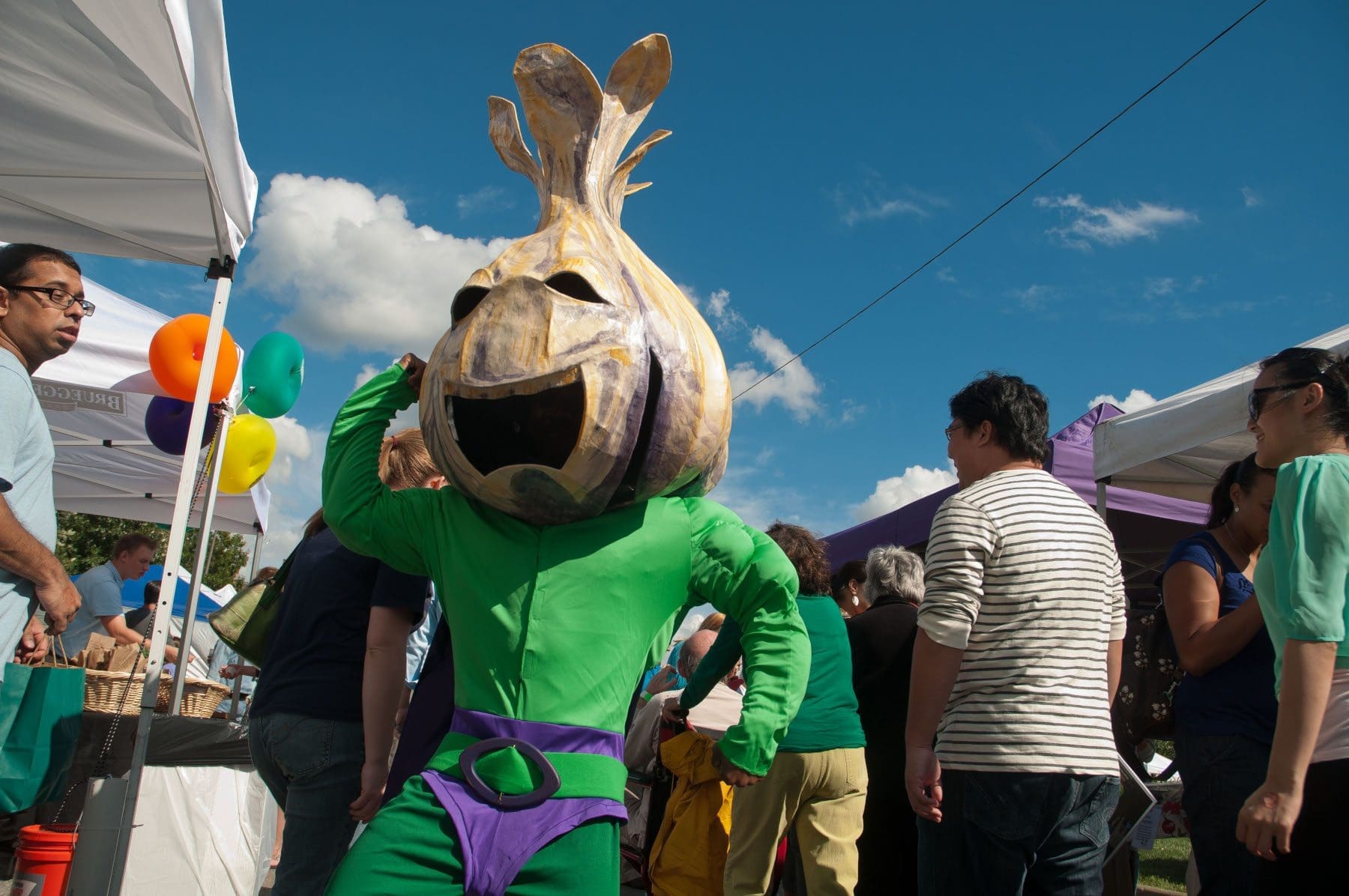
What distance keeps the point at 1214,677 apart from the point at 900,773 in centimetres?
171

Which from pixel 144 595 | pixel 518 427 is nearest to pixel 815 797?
pixel 518 427

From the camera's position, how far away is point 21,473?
2637mm

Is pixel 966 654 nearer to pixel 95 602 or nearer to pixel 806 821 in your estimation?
pixel 806 821

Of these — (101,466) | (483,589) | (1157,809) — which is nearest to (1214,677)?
(1157,809)

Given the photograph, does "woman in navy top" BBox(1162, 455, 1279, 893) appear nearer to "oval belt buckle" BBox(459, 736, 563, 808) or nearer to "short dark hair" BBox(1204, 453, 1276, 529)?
"short dark hair" BBox(1204, 453, 1276, 529)

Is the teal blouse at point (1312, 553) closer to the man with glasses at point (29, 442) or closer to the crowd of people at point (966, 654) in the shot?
the crowd of people at point (966, 654)

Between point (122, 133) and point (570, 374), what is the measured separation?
2744mm

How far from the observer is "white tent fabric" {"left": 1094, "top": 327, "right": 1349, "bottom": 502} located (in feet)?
14.1

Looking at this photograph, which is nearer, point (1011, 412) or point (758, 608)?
point (758, 608)

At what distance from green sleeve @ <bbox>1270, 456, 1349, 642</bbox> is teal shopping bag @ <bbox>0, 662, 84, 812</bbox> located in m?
3.50

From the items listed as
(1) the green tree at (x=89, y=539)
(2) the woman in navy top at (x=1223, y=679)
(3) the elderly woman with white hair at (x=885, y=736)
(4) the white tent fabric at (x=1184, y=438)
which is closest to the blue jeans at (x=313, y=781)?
(3) the elderly woman with white hair at (x=885, y=736)

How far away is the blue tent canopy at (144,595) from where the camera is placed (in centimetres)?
950

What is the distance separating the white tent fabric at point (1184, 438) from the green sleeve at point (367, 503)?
3.67 metres

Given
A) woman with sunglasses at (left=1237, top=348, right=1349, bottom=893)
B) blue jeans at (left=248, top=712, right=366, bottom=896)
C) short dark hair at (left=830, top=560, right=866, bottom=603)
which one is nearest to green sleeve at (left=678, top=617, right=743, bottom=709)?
blue jeans at (left=248, top=712, right=366, bottom=896)
